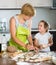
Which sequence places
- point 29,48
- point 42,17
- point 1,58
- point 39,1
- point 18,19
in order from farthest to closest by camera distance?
point 42,17 → point 39,1 → point 18,19 → point 29,48 → point 1,58

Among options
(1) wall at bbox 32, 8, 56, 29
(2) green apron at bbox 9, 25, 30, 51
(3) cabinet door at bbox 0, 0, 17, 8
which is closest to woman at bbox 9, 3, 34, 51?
(2) green apron at bbox 9, 25, 30, 51

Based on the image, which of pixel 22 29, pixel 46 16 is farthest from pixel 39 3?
pixel 22 29

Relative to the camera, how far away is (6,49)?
8.85 feet

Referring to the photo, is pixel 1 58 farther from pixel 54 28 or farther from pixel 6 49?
pixel 54 28

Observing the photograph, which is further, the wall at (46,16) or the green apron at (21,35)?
the wall at (46,16)

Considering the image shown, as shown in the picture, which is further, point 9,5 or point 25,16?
point 9,5

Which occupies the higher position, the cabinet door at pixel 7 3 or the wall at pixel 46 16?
the cabinet door at pixel 7 3

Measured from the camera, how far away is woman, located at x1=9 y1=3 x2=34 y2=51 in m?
2.74

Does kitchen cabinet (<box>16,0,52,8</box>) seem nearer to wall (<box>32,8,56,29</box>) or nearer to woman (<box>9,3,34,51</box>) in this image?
wall (<box>32,8,56,29</box>)

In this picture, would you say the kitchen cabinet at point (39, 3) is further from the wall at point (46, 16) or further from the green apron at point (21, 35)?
the green apron at point (21, 35)

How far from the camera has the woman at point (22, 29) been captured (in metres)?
2.74

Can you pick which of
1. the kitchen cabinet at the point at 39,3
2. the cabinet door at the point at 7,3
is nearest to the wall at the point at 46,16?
the kitchen cabinet at the point at 39,3

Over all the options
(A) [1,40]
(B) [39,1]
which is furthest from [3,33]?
(B) [39,1]

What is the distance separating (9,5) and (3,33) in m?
0.69
